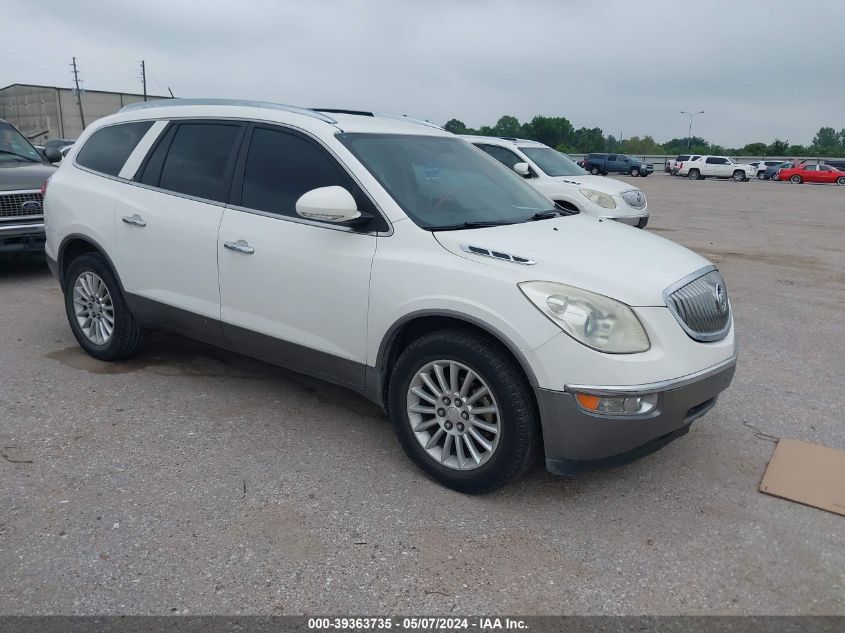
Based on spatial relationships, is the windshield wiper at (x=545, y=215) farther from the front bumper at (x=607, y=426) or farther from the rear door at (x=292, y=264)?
the front bumper at (x=607, y=426)

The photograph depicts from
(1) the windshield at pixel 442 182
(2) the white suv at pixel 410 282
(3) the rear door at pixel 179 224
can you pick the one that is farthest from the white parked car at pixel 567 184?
(3) the rear door at pixel 179 224

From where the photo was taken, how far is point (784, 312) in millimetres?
7316

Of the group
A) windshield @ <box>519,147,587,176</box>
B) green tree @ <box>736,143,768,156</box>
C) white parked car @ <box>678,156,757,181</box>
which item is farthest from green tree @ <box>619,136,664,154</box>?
windshield @ <box>519,147,587,176</box>

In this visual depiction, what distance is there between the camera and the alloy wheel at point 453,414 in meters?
3.36

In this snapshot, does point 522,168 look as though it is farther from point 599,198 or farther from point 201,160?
point 201,160

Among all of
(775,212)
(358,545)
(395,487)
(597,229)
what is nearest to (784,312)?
(597,229)

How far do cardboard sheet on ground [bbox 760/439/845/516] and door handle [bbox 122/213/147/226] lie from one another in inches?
159

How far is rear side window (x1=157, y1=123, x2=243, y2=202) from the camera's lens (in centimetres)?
439

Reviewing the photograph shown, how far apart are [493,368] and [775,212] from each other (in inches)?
789

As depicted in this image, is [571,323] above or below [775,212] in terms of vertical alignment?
above

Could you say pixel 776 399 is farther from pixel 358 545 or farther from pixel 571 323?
pixel 358 545

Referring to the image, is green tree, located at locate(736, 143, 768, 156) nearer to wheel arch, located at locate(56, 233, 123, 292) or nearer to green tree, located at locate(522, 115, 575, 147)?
green tree, located at locate(522, 115, 575, 147)

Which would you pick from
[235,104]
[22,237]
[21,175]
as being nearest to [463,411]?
[235,104]

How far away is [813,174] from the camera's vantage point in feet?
142
